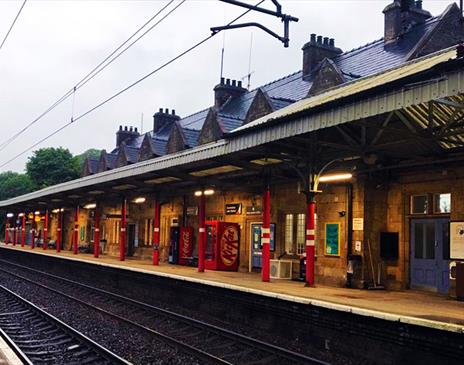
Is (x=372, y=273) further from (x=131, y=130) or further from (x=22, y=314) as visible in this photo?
(x=131, y=130)

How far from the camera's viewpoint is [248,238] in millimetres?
19266

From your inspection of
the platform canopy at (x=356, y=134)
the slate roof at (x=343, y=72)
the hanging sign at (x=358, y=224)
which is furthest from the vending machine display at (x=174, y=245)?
the hanging sign at (x=358, y=224)

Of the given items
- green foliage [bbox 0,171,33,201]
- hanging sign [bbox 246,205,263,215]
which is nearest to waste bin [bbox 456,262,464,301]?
hanging sign [bbox 246,205,263,215]

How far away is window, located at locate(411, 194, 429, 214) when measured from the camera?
1345 centimetres

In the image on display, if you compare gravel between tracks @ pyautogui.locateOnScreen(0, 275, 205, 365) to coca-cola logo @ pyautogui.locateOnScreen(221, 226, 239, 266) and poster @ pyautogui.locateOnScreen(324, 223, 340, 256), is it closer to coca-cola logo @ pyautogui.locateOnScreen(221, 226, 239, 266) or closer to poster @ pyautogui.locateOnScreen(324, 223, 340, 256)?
coca-cola logo @ pyautogui.locateOnScreen(221, 226, 239, 266)

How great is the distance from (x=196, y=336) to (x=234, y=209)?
30.4 feet

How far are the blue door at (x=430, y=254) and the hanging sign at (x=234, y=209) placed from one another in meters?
7.40

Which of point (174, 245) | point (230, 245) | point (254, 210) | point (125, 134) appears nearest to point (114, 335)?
point (230, 245)

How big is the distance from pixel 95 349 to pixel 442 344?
5.73 metres

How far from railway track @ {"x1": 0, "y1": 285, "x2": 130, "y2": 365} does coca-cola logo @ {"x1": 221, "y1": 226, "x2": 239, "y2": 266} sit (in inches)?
270

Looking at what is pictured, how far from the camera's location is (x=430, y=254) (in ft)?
43.6

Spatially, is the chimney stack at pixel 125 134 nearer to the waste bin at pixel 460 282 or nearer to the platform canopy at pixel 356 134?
the platform canopy at pixel 356 134

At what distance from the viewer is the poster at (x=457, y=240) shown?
1220 centimetres

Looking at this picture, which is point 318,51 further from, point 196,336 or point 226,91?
point 196,336
